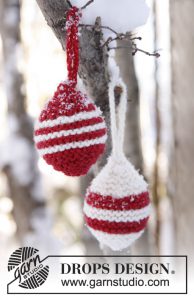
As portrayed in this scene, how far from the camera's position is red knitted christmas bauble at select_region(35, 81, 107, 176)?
0.53 m

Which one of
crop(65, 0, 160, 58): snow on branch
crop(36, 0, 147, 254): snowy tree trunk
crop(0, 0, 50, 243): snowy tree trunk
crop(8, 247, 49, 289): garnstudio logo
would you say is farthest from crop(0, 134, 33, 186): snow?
crop(65, 0, 160, 58): snow on branch

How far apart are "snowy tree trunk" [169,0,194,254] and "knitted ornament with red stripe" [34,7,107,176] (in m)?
0.53

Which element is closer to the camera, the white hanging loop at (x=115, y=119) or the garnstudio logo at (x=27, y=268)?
the white hanging loop at (x=115, y=119)

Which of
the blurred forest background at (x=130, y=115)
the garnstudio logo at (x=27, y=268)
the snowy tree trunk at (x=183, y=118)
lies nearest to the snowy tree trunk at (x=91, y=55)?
the blurred forest background at (x=130, y=115)

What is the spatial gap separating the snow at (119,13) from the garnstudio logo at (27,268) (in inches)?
18.5

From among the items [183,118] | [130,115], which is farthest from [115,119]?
[183,118]

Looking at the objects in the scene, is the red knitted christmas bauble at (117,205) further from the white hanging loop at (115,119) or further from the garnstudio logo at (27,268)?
the garnstudio logo at (27,268)

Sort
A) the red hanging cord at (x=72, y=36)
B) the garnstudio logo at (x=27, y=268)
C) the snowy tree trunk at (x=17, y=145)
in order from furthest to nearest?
the snowy tree trunk at (x=17, y=145)
the garnstudio logo at (x=27, y=268)
the red hanging cord at (x=72, y=36)

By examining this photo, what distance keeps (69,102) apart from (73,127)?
3 cm

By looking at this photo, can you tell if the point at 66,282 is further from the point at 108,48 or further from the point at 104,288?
the point at 108,48

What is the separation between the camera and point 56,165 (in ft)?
1.77

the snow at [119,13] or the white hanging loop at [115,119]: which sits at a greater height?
the snow at [119,13]

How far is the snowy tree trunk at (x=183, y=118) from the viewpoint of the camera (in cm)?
100

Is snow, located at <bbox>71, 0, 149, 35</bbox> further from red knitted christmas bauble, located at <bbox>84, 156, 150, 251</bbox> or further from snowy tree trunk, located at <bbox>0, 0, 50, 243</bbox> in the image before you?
snowy tree trunk, located at <bbox>0, 0, 50, 243</bbox>
